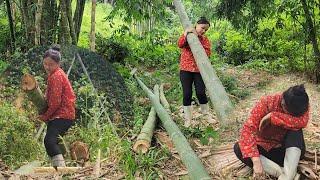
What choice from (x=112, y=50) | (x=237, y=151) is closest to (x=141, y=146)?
(x=237, y=151)

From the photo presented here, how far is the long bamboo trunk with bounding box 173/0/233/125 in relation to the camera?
18.5 feet

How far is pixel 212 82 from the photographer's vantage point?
601 cm

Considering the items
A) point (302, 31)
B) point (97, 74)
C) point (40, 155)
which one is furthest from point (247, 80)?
point (40, 155)

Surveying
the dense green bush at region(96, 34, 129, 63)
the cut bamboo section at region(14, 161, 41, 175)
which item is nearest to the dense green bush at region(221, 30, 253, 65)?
the dense green bush at region(96, 34, 129, 63)

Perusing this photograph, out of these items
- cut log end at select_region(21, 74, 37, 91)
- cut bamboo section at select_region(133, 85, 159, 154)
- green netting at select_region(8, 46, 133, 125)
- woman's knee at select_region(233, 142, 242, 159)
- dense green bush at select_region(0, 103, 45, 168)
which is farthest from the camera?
green netting at select_region(8, 46, 133, 125)

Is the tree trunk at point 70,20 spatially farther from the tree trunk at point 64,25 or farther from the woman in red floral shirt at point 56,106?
the woman in red floral shirt at point 56,106

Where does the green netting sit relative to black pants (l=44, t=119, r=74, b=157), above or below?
above

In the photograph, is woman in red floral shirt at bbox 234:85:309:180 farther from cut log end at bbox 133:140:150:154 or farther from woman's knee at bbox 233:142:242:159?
cut log end at bbox 133:140:150:154

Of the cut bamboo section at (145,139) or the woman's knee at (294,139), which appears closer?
the woman's knee at (294,139)

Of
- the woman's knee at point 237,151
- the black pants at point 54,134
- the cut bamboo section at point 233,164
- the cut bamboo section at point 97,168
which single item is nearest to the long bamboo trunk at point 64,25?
the black pants at point 54,134

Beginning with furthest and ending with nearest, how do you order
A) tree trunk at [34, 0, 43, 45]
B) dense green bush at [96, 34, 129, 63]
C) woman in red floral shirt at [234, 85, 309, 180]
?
dense green bush at [96, 34, 129, 63]
tree trunk at [34, 0, 43, 45]
woman in red floral shirt at [234, 85, 309, 180]

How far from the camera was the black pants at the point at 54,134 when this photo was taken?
17.3 ft

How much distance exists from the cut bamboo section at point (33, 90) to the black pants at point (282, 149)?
2.17 metres

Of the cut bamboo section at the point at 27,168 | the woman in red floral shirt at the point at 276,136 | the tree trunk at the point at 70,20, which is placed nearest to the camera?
the woman in red floral shirt at the point at 276,136
